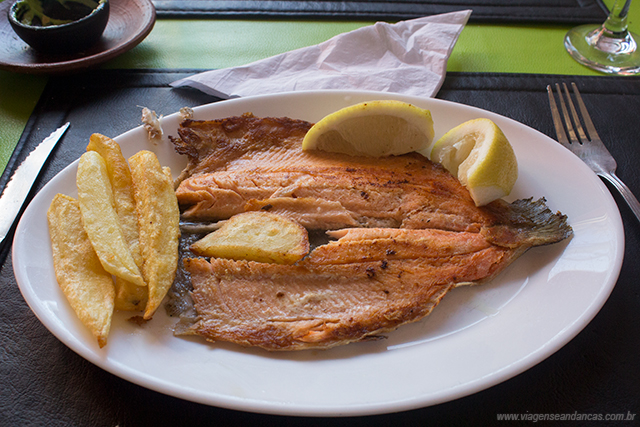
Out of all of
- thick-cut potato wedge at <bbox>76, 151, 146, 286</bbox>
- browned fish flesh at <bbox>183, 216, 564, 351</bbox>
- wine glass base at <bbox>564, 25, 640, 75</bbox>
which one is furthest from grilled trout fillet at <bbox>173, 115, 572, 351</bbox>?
wine glass base at <bbox>564, 25, 640, 75</bbox>

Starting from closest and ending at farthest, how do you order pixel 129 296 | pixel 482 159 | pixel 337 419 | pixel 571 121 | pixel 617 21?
pixel 337 419 < pixel 129 296 < pixel 482 159 < pixel 571 121 < pixel 617 21

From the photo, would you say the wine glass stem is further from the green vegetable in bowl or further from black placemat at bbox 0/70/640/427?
the green vegetable in bowl

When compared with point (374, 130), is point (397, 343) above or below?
below

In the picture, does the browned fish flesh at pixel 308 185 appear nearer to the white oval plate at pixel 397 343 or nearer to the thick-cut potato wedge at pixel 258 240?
the thick-cut potato wedge at pixel 258 240

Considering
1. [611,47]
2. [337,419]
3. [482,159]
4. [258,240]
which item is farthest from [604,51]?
[337,419]

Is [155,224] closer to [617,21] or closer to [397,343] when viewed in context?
[397,343]

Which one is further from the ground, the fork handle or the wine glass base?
the wine glass base
